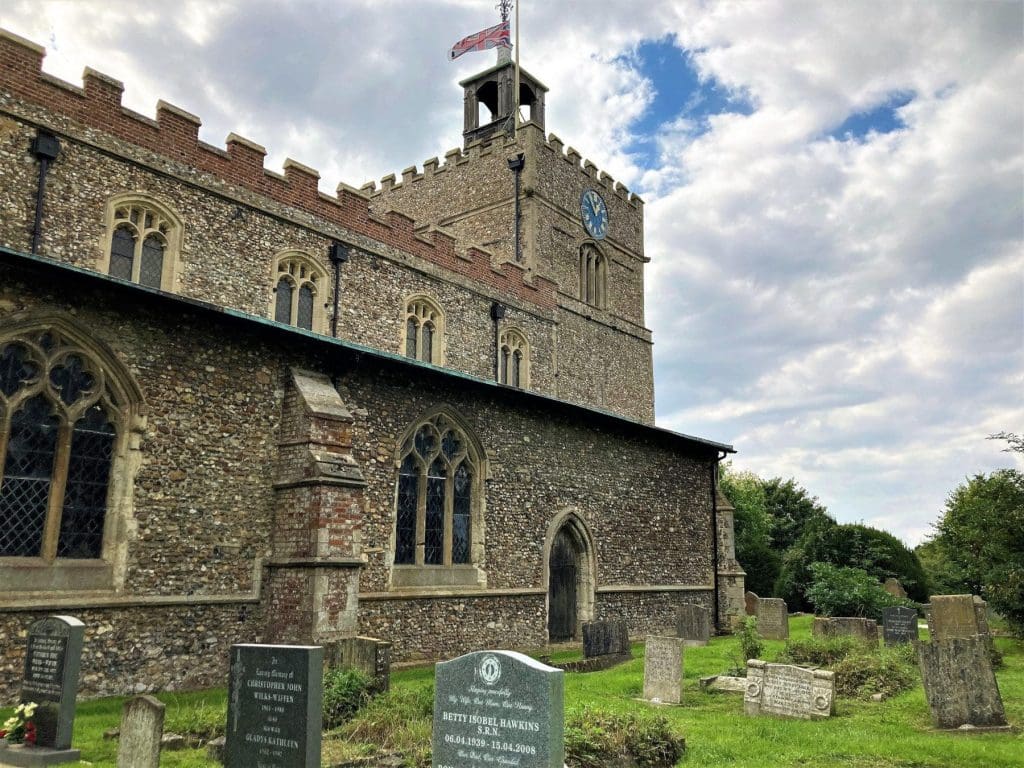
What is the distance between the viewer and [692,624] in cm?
1772

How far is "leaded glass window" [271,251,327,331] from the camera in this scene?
16969 millimetres

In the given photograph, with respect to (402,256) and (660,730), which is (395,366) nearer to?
(402,256)

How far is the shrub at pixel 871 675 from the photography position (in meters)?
11.4

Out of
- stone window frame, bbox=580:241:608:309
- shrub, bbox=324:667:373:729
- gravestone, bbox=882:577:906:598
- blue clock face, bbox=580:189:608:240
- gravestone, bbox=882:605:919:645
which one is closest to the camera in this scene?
shrub, bbox=324:667:373:729

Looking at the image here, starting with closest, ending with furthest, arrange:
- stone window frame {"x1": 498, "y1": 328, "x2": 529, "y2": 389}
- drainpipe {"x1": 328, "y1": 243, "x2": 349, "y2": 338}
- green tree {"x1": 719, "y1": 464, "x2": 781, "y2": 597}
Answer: drainpipe {"x1": 328, "y1": 243, "x2": 349, "y2": 338} < stone window frame {"x1": 498, "y1": 328, "x2": 529, "y2": 389} < green tree {"x1": 719, "y1": 464, "x2": 781, "y2": 597}

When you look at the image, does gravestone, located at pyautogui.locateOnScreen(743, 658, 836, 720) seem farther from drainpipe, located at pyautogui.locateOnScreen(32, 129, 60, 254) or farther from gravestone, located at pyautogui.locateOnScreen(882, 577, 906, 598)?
gravestone, located at pyautogui.locateOnScreen(882, 577, 906, 598)

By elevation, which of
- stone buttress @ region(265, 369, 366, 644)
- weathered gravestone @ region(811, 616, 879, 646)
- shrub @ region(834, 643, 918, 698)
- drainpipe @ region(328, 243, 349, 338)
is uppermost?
drainpipe @ region(328, 243, 349, 338)

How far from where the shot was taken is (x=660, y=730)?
7.76m

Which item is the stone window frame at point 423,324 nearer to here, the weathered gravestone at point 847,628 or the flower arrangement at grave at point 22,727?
the weathered gravestone at point 847,628

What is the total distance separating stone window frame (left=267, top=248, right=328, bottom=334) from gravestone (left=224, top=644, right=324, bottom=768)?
433 inches

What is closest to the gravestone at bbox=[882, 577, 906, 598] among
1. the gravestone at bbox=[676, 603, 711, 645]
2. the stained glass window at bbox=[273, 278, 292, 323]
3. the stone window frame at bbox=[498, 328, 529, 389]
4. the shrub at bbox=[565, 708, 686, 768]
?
the gravestone at bbox=[676, 603, 711, 645]

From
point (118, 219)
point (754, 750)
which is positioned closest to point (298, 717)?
point (754, 750)

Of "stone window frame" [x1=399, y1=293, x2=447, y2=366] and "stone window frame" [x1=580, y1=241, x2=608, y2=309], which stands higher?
"stone window frame" [x1=580, y1=241, x2=608, y2=309]

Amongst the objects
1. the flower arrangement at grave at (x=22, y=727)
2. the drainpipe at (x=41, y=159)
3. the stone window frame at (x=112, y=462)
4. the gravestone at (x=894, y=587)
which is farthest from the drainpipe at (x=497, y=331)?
the flower arrangement at grave at (x=22, y=727)
